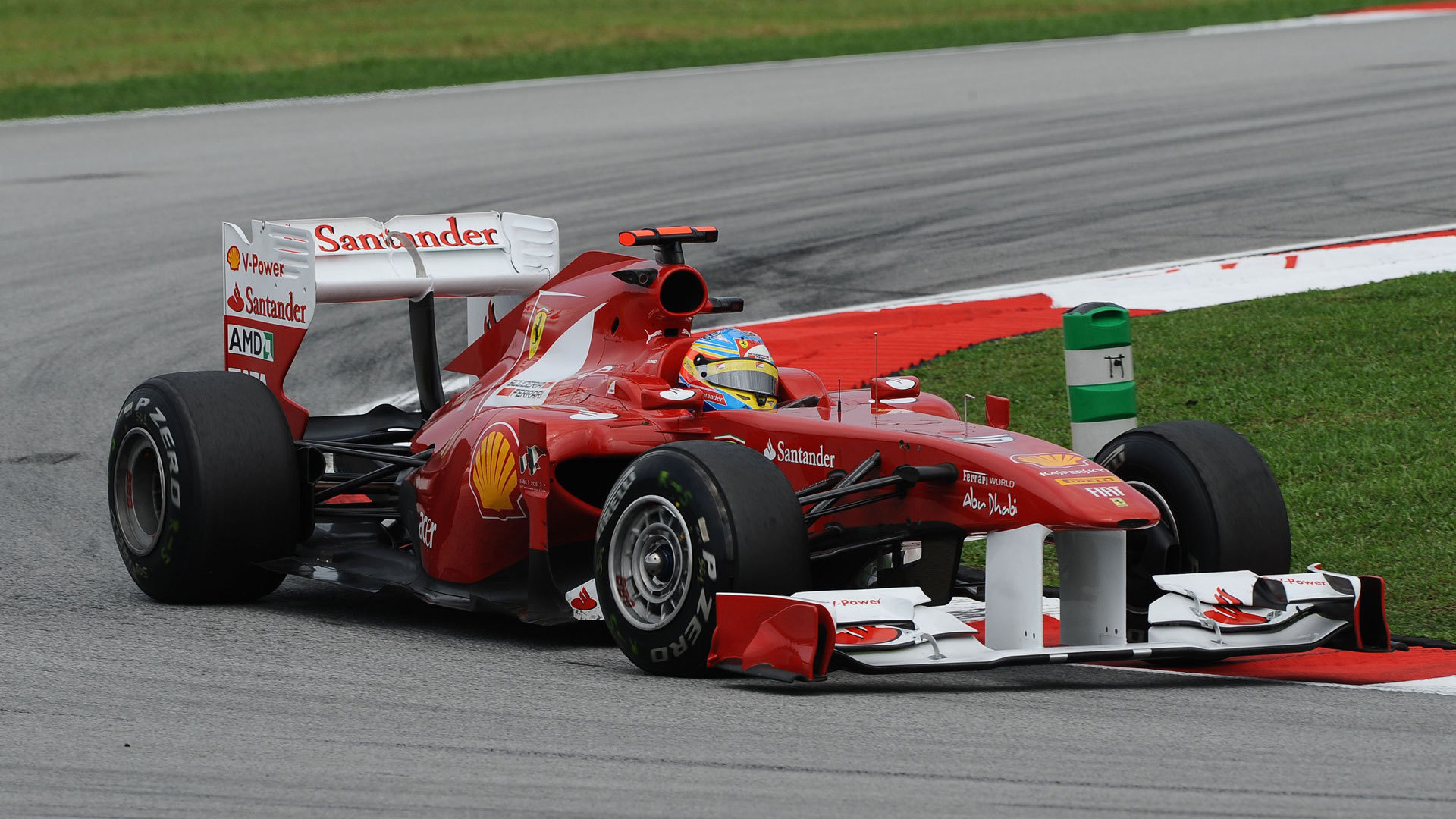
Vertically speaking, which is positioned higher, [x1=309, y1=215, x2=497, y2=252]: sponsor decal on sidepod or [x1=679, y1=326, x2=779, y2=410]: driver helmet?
[x1=309, y1=215, x2=497, y2=252]: sponsor decal on sidepod

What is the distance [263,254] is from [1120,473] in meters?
4.12

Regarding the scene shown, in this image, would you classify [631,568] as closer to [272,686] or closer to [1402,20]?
[272,686]

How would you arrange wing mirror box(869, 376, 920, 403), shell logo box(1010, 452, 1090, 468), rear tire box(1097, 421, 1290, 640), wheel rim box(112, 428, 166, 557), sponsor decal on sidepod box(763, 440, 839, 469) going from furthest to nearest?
wheel rim box(112, 428, 166, 557) → wing mirror box(869, 376, 920, 403) → sponsor decal on sidepod box(763, 440, 839, 469) → rear tire box(1097, 421, 1290, 640) → shell logo box(1010, 452, 1090, 468)

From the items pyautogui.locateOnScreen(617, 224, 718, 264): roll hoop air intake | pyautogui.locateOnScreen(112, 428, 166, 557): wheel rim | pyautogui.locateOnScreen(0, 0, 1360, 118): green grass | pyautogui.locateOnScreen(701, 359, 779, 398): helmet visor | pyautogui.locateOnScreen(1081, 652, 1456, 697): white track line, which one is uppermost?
pyautogui.locateOnScreen(0, 0, 1360, 118): green grass

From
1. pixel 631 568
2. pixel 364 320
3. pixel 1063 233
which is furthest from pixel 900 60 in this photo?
pixel 631 568

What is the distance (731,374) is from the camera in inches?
313

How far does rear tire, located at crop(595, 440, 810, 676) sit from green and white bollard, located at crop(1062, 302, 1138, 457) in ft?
8.04

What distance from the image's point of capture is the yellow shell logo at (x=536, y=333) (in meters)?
8.63

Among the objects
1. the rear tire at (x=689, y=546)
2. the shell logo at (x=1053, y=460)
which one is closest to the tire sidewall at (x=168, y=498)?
the rear tire at (x=689, y=546)

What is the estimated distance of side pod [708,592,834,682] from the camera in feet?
21.0

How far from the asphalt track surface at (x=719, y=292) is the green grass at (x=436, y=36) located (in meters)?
2.00

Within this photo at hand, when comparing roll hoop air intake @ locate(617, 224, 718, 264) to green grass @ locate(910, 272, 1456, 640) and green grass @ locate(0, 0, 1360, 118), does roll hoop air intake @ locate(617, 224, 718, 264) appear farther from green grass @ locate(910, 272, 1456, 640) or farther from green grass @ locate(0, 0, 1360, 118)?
green grass @ locate(0, 0, 1360, 118)

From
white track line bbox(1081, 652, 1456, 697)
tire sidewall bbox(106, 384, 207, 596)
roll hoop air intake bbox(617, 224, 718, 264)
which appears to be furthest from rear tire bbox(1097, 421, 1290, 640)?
tire sidewall bbox(106, 384, 207, 596)

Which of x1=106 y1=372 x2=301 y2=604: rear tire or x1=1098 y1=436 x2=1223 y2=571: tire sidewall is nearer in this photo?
x1=1098 y1=436 x2=1223 y2=571: tire sidewall
